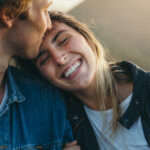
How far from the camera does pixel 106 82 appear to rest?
6.41 ft

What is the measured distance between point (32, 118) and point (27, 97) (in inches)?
5.5

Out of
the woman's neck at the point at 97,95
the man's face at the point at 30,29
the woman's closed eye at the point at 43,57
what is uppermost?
the man's face at the point at 30,29

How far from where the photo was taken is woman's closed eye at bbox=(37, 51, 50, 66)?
184 centimetres

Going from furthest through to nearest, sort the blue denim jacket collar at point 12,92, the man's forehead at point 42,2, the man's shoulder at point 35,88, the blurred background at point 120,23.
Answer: the blurred background at point 120,23, the man's shoulder at point 35,88, the blue denim jacket collar at point 12,92, the man's forehead at point 42,2

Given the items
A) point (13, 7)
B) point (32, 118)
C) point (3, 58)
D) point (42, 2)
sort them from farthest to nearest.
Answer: point (32, 118)
point (3, 58)
point (42, 2)
point (13, 7)

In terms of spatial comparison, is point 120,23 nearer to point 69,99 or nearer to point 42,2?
point 69,99

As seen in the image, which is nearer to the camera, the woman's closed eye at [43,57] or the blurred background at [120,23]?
the woman's closed eye at [43,57]

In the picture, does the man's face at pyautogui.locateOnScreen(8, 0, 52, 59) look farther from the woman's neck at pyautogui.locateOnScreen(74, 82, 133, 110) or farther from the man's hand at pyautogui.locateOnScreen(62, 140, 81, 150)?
the man's hand at pyautogui.locateOnScreen(62, 140, 81, 150)

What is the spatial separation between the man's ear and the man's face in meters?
0.04

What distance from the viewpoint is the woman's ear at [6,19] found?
148 centimetres

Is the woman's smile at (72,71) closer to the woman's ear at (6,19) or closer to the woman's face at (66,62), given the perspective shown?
the woman's face at (66,62)

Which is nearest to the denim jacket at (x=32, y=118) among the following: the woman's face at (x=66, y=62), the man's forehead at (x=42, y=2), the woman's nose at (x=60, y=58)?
the woman's face at (x=66, y=62)

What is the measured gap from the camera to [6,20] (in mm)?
1512

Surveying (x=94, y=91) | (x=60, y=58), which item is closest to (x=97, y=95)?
(x=94, y=91)
